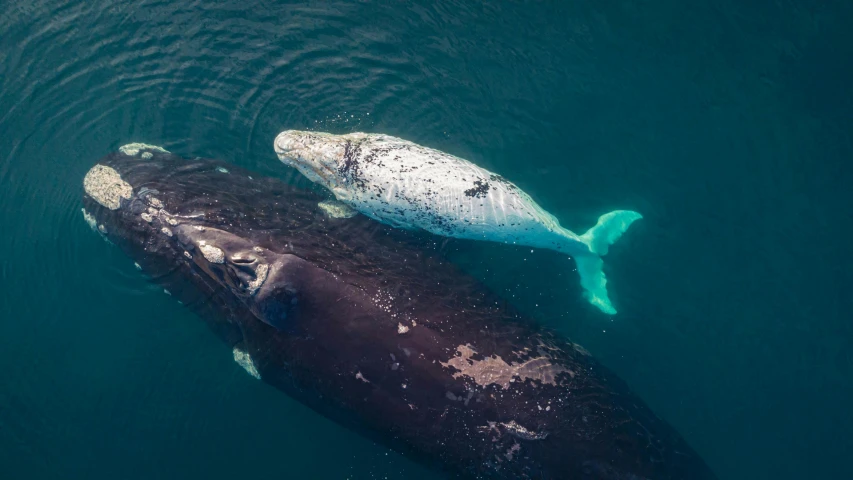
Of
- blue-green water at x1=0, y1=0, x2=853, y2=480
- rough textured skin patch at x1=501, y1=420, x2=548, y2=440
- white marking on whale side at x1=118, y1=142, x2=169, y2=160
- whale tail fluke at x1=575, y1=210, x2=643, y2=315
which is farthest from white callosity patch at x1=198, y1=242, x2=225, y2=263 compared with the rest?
whale tail fluke at x1=575, y1=210, x2=643, y2=315

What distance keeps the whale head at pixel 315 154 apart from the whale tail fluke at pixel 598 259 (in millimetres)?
5565

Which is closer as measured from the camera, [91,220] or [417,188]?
[417,188]

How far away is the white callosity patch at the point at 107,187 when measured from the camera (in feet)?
29.2

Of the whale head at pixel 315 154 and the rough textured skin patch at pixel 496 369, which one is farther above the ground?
the whale head at pixel 315 154

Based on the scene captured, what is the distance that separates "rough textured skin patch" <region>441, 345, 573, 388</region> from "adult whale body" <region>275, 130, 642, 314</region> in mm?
2667

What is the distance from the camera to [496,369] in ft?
25.6

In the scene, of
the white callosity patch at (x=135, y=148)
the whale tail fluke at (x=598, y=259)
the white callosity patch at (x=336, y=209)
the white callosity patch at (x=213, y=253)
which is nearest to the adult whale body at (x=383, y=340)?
the white callosity patch at (x=213, y=253)

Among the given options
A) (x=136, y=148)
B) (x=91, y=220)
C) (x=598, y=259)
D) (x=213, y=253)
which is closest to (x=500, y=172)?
(x=598, y=259)

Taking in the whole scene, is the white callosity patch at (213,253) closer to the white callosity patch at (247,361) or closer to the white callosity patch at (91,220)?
the white callosity patch at (247,361)

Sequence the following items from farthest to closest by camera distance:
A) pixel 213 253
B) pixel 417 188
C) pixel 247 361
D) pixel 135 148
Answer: pixel 135 148 → pixel 417 188 → pixel 247 361 → pixel 213 253

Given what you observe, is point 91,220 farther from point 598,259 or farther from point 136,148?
point 598,259

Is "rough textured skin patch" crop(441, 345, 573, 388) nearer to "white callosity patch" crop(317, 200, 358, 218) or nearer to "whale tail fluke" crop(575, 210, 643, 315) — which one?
"whale tail fluke" crop(575, 210, 643, 315)

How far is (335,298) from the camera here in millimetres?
7578

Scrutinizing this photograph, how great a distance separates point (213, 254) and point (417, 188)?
3.82 metres
